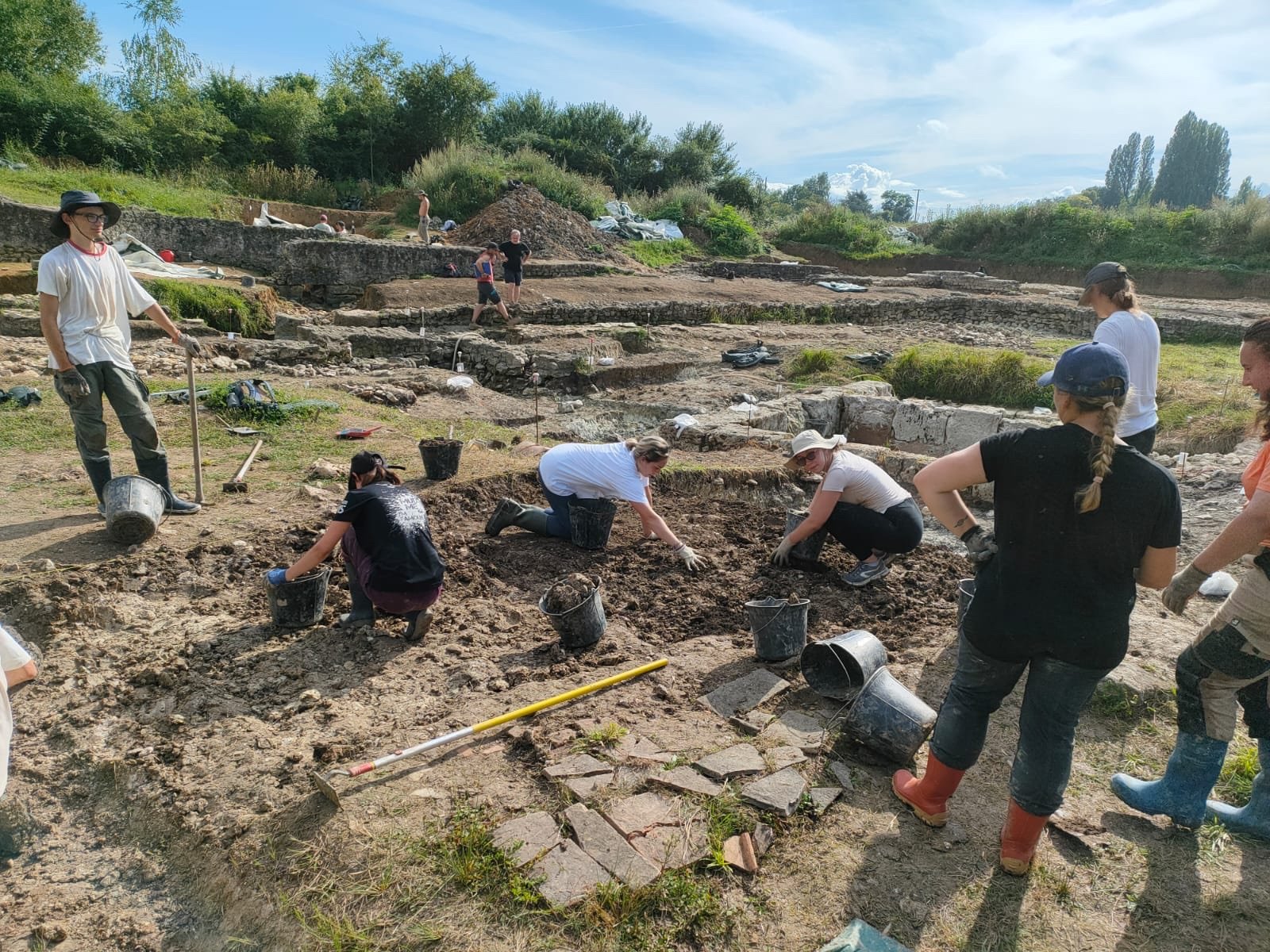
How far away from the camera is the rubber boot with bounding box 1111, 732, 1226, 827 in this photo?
2.77 m

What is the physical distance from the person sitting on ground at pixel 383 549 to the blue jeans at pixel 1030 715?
253cm

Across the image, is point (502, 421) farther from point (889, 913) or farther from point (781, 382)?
point (889, 913)

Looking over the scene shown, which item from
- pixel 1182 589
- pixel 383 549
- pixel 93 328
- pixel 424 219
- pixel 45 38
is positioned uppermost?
pixel 45 38

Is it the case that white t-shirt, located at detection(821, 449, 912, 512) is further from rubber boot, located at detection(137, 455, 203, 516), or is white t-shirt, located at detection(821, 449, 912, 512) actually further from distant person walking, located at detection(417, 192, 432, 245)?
distant person walking, located at detection(417, 192, 432, 245)

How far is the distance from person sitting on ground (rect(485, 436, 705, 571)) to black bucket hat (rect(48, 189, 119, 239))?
115 inches

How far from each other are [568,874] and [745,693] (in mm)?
1391

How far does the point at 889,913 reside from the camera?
2.45 meters

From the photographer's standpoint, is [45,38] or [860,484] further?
[45,38]

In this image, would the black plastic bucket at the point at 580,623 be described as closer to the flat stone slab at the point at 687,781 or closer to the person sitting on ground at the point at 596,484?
the person sitting on ground at the point at 596,484

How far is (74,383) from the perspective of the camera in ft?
15.0

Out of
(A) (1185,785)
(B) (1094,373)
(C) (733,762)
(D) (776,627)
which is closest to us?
(B) (1094,373)

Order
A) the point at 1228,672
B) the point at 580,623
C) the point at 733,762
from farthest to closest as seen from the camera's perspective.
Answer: the point at 580,623
the point at 733,762
the point at 1228,672

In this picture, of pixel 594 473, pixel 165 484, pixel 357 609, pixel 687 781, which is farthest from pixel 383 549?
pixel 165 484

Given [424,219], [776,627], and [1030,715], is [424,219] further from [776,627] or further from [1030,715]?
[1030,715]
